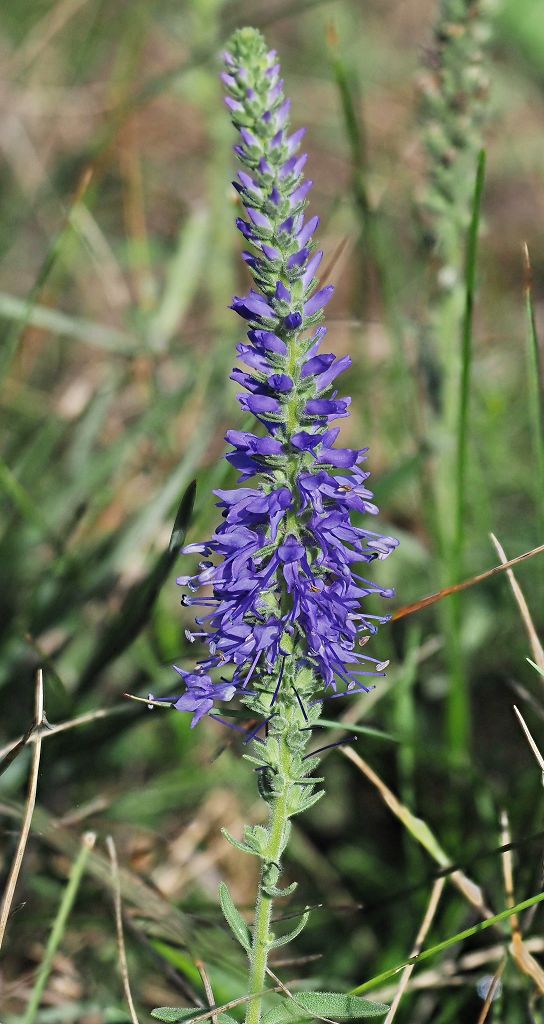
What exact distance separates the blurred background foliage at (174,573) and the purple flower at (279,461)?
69 centimetres

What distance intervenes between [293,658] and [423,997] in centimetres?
140

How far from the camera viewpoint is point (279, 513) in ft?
5.77

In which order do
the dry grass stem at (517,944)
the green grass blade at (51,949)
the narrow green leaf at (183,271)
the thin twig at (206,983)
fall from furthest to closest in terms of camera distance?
the narrow green leaf at (183,271)
the dry grass stem at (517,944)
the thin twig at (206,983)
the green grass blade at (51,949)

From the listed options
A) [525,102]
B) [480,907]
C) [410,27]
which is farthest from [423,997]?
[410,27]

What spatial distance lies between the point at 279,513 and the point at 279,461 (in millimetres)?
108

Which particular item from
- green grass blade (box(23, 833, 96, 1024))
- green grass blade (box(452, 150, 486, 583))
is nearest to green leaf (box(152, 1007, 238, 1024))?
green grass blade (box(23, 833, 96, 1024))

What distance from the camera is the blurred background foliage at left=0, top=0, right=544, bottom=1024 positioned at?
107 inches

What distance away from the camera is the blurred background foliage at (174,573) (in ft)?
8.93

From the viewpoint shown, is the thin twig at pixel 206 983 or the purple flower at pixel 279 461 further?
the thin twig at pixel 206 983

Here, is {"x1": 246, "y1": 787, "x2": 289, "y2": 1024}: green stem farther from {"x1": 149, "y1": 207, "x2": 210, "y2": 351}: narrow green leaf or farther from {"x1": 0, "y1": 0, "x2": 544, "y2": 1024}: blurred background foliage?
{"x1": 149, "y1": 207, "x2": 210, "y2": 351}: narrow green leaf

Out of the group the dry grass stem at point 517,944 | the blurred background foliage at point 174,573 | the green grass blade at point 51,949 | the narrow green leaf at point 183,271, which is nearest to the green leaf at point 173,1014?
the green grass blade at point 51,949

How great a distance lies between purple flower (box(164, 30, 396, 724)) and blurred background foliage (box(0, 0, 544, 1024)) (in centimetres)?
69

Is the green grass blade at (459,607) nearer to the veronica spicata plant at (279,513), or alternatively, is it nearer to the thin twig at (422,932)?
the thin twig at (422,932)

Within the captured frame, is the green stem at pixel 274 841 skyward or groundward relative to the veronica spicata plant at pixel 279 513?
groundward
